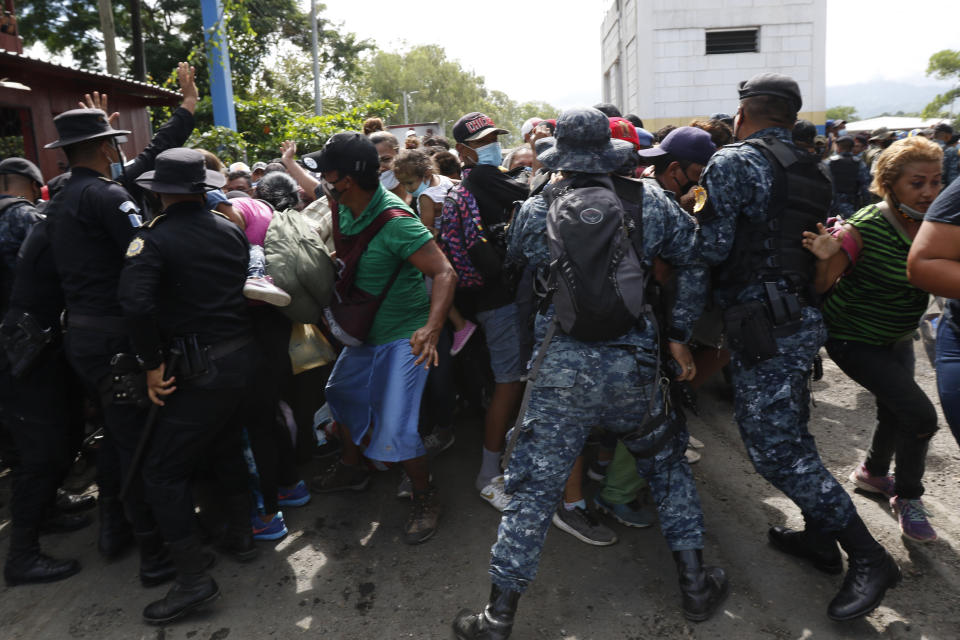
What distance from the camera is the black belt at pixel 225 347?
299cm

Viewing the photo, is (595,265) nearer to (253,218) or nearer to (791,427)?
(791,427)

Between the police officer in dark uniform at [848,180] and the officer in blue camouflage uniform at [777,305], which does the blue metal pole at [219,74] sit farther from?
the officer in blue camouflage uniform at [777,305]

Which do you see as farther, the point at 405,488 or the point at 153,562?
the point at 405,488

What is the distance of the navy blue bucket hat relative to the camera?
258cm

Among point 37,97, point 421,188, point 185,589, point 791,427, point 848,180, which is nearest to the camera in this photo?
point 791,427

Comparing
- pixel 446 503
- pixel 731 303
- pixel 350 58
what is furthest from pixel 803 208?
pixel 350 58

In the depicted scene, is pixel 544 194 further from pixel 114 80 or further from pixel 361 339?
pixel 114 80

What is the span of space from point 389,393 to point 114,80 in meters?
8.06

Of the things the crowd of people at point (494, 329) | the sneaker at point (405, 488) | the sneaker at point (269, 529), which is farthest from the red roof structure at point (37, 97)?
the sneaker at point (405, 488)

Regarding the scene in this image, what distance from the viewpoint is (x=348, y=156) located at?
3.14 meters

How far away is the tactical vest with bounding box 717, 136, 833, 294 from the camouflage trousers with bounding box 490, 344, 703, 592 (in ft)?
2.27

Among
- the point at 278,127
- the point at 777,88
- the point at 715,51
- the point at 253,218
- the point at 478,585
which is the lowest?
the point at 478,585

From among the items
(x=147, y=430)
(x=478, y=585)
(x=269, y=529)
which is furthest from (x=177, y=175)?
(x=478, y=585)

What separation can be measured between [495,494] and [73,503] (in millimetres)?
2592
